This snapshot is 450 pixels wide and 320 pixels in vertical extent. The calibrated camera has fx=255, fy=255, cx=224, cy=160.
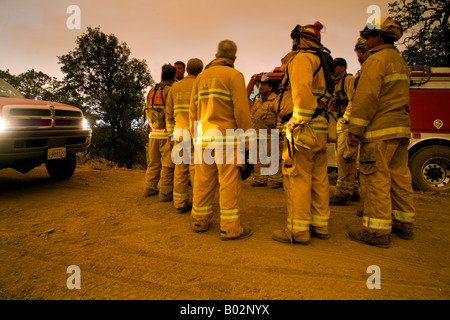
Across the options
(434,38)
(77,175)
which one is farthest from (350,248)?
(434,38)

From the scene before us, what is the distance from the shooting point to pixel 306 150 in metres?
2.78

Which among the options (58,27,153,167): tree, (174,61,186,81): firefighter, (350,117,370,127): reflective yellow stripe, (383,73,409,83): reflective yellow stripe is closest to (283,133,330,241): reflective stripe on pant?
(350,117,370,127): reflective yellow stripe

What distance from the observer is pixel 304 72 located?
2.62 metres

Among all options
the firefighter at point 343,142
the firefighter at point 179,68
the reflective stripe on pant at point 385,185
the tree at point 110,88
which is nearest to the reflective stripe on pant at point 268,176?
the firefighter at point 343,142

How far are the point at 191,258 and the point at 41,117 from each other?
3.93 metres

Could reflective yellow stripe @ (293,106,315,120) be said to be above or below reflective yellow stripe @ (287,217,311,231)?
above

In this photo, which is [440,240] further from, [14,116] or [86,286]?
[14,116]

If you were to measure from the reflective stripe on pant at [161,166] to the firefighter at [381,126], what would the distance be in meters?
2.93

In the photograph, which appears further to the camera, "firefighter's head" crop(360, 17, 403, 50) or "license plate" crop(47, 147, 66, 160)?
"license plate" crop(47, 147, 66, 160)

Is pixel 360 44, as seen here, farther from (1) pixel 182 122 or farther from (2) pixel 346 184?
(1) pixel 182 122

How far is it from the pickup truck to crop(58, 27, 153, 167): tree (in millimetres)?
18342

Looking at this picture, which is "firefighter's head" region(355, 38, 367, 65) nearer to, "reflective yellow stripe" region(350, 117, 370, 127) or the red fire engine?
"reflective yellow stripe" region(350, 117, 370, 127)

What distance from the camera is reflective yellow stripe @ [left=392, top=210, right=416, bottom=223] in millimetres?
2980

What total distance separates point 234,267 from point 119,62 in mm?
27055
